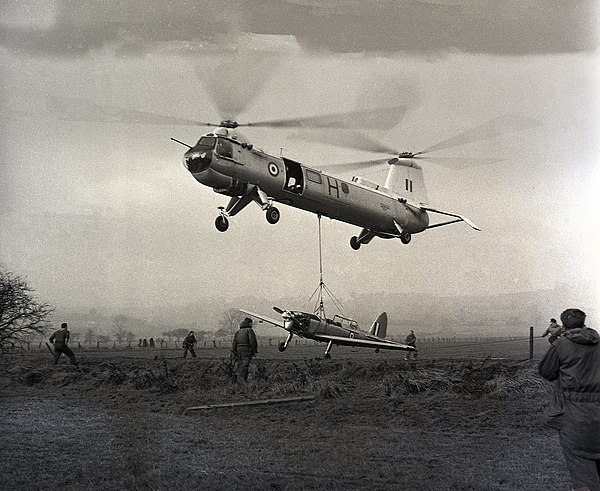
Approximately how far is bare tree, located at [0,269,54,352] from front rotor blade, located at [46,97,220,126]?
1747mm

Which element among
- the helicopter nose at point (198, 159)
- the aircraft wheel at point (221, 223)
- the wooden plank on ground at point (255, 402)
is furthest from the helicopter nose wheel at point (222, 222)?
the wooden plank on ground at point (255, 402)

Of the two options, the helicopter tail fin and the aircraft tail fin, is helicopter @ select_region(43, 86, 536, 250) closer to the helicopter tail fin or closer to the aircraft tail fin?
the helicopter tail fin

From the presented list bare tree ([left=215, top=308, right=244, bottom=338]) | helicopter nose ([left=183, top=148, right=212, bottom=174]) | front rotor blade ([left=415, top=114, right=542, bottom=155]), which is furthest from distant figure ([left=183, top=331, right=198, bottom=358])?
front rotor blade ([left=415, top=114, right=542, bottom=155])

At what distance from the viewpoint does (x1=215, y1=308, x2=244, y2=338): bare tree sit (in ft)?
20.6

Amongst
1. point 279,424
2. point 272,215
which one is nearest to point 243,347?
point 279,424

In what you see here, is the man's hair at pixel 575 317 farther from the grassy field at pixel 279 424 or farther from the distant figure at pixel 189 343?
the distant figure at pixel 189 343

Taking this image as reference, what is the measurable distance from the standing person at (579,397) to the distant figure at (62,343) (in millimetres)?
4499

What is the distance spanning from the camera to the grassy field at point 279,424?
17.6 feet

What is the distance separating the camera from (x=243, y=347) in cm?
629

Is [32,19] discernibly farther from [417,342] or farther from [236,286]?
[417,342]

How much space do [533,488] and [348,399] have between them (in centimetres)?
184

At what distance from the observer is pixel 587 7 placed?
701cm

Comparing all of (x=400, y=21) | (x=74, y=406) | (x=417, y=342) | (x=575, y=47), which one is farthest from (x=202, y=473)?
(x=575, y=47)

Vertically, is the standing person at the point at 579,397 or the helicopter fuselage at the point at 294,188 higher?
the helicopter fuselage at the point at 294,188
